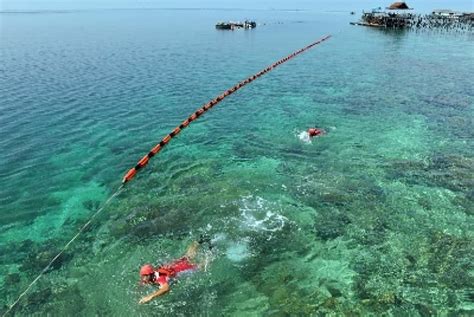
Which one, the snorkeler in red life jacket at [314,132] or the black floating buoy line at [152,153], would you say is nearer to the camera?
the black floating buoy line at [152,153]

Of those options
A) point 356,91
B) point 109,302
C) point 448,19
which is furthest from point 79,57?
point 448,19

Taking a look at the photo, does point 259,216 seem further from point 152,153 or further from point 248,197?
point 152,153

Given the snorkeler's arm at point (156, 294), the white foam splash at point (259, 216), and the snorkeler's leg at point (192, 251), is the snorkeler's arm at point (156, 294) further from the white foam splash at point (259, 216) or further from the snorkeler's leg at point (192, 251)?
the white foam splash at point (259, 216)

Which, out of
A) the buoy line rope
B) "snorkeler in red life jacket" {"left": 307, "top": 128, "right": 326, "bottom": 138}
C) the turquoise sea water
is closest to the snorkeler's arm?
the turquoise sea water

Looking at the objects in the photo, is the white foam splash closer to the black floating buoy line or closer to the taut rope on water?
the black floating buoy line

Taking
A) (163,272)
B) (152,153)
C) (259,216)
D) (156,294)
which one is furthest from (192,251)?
(152,153)

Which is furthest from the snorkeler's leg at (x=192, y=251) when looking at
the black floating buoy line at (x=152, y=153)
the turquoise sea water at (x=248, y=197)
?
the black floating buoy line at (x=152, y=153)
